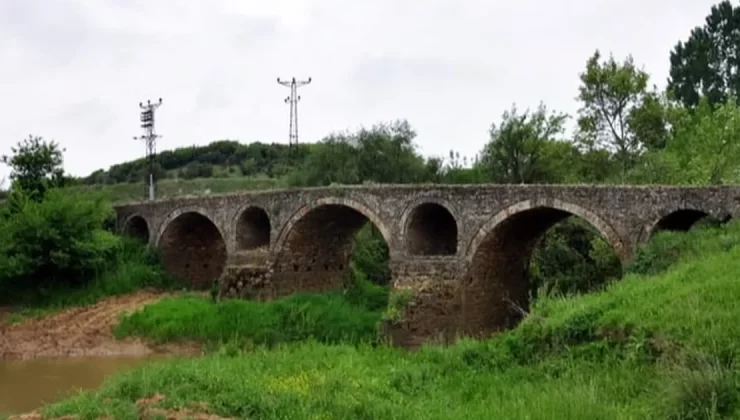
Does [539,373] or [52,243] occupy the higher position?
[52,243]

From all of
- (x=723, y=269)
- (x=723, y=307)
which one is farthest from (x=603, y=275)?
(x=723, y=307)

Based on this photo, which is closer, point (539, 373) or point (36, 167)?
point (539, 373)

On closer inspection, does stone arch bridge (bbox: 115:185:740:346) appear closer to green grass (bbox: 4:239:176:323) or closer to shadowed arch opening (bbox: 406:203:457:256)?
shadowed arch opening (bbox: 406:203:457:256)

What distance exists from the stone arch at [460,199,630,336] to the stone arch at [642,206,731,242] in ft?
4.46

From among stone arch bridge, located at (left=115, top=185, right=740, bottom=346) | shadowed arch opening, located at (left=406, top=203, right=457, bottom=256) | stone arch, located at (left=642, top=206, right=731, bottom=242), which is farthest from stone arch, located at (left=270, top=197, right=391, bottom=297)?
stone arch, located at (left=642, top=206, right=731, bottom=242)

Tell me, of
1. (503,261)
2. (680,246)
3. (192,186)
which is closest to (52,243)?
(503,261)

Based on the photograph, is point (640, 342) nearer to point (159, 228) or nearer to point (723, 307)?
point (723, 307)

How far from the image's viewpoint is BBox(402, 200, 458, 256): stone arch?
2330 cm

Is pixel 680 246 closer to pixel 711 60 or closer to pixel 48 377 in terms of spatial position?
pixel 48 377

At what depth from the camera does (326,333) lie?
24062 millimetres

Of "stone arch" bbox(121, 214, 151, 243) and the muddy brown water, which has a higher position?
"stone arch" bbox(121, 214, 151, 243)

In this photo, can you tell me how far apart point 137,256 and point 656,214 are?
19.5 m

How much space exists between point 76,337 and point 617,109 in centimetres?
1860

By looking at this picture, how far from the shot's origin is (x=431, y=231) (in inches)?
959
